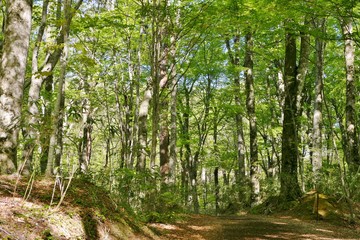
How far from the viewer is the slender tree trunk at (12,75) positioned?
16.5 ft

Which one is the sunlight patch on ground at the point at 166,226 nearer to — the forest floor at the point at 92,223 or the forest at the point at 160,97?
the forest floor at the point at 92,223

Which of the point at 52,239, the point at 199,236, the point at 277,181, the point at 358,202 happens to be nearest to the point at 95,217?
the point at 52,239

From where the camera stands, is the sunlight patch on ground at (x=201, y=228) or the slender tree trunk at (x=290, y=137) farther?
the slender tree trunk at (x=290, y=137)

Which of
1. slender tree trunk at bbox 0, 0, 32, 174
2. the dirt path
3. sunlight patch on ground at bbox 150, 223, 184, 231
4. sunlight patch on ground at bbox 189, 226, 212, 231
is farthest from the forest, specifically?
sunlight patch on ground at bbox 189, 226, 212, 231

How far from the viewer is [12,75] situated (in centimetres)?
525

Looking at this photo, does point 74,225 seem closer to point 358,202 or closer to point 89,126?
point 358,202

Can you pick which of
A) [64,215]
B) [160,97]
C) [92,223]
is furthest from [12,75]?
[160,97]

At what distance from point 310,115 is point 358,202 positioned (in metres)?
15.9

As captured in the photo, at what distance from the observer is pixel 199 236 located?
731cm

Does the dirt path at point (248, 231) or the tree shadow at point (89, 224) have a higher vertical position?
the tree shadow at point (89, 224)

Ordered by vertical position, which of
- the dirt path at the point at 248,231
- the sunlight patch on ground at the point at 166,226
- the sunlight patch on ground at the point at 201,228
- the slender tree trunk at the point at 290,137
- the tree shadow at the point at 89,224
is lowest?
the sunlight patch on ground at the point at 201,228

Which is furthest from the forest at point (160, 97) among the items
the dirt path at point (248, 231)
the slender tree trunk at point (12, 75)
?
the dirt path at point (248, 231)

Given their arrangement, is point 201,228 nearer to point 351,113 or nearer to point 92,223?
point 92,223

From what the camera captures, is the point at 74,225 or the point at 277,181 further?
the point at 277,181
